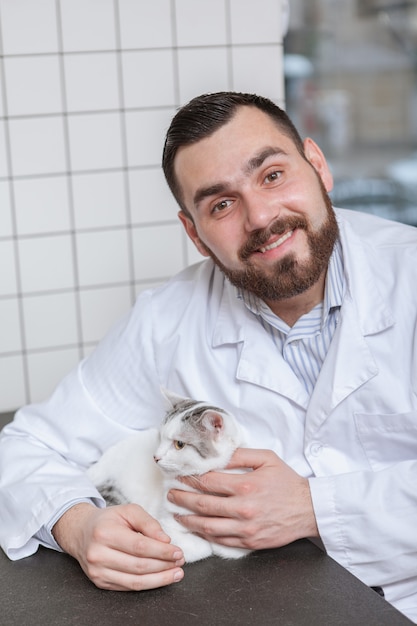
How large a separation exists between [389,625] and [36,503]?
64 cm

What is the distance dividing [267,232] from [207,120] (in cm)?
25

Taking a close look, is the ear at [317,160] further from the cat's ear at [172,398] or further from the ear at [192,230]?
the cat's ear at [172,398]

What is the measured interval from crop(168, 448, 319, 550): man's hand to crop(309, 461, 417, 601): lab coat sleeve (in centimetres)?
3

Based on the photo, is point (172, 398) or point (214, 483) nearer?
point (214, 483)

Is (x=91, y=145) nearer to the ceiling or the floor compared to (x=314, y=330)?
nearer to the ceiling

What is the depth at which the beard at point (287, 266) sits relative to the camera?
144cm

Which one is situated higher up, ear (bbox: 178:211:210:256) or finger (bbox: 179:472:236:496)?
ear (bbox: 178:211:210:256)

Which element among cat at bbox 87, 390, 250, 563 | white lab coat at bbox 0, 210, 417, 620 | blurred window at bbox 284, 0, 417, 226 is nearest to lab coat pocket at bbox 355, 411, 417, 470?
white lab coat at bbox 0, 210, 417, 620

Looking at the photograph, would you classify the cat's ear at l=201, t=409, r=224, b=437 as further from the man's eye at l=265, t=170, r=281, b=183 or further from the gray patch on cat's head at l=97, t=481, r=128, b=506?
the man's eye at l=265, t=170, r=281, b=183

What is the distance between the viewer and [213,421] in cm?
127

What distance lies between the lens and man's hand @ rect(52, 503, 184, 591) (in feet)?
3.76

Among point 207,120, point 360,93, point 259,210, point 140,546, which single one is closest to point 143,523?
point 140,546

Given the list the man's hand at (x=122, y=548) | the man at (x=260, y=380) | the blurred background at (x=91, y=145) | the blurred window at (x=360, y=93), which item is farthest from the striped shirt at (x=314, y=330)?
the blurred window at (x=360, y=93)

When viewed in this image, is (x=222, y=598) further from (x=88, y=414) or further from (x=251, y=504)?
(x=88, y=414)
